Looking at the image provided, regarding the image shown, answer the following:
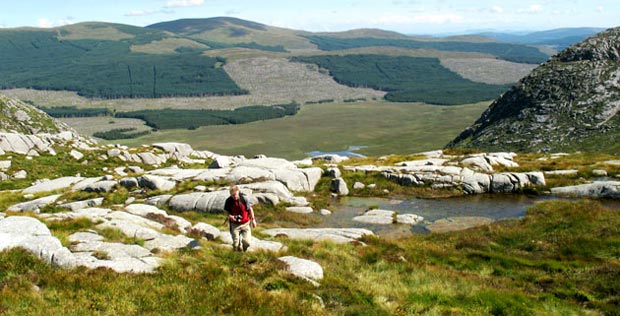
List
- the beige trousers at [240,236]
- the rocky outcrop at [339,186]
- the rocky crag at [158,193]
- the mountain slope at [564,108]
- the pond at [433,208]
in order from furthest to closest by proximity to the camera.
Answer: the mountain slope at [564,108]
the rocky outcrop at [339,186]
the pond at [433,208]
the beige trousers at [240,236]
the rocky crag at [158,193]

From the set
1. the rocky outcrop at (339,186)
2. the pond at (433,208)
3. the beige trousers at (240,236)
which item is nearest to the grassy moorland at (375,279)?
the beige trousers at (240,236)

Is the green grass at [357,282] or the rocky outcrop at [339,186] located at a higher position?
the green grass at [357,282]

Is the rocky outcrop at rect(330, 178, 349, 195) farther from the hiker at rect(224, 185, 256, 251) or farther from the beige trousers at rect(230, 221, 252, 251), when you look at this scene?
the beige trousers at rect(230, 221, 252, 251)

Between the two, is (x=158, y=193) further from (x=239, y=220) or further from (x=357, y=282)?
(x=357, y=282)

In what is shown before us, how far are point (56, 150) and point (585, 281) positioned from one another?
222 ft

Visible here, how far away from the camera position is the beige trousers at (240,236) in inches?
837

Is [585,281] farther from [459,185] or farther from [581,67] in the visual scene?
[581,67]

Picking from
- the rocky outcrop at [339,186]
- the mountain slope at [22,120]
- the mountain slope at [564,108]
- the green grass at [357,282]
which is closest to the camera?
the green grass at [357,282]

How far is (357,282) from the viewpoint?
1817cm

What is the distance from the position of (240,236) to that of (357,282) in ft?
21.0

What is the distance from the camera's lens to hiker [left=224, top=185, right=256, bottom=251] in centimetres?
2127

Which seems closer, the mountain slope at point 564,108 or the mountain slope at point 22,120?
the mountain slope at point 22,120

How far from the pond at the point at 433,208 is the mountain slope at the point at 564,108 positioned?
225 ft

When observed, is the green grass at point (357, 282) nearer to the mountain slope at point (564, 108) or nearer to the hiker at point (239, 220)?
the hiker at point (239, 220)
